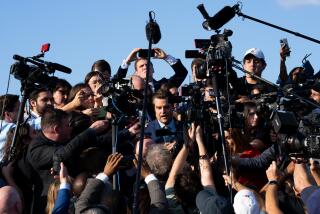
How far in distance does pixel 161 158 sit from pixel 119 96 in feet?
2.64

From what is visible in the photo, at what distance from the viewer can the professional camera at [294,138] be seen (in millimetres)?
5988

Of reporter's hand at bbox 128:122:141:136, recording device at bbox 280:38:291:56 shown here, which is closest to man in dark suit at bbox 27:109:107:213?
reporter's hand at bbox 128:122:141:136

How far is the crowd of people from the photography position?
238 inches

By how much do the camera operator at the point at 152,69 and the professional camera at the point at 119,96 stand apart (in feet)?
9.24

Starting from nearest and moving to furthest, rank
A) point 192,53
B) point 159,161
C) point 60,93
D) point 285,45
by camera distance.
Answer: point 159,161 → point 192,53 → point 60,93 → point 285,45

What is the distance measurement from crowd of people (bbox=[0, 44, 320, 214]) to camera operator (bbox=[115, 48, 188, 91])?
1.12 m

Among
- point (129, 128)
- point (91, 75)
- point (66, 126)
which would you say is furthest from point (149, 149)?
point (91, 75)

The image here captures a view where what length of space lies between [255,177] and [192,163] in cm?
72

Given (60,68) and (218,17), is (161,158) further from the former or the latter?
(60,68)

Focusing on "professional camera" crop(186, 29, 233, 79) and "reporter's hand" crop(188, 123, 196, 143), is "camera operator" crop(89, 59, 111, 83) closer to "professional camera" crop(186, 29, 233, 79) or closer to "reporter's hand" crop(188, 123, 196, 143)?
"professional camera" crop(186, 29, 233, 79)

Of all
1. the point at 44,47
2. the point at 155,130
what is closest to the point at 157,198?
the point at 155,130

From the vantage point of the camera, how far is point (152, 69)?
10688 millimetres

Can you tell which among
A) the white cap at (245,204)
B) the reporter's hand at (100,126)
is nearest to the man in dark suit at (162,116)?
the reporter's hand at (100,126)

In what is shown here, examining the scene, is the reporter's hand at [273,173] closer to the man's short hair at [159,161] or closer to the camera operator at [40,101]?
the man's short hair at [159,161]
